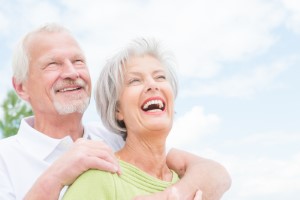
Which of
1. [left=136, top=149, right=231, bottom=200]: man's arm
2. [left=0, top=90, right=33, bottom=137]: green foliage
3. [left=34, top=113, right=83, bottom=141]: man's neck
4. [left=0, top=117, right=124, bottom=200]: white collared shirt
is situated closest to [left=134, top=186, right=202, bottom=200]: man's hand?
[left=136, top=149, right=231, bottom=200]: man's arm

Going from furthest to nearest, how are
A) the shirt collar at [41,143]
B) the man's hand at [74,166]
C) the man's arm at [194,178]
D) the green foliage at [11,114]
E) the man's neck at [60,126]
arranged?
the green foliage at [11,114] < the man's neck at [60,126] < the shirt collar at [41,143] < the man's arm at [194,178] < the man's hand at [74,166]

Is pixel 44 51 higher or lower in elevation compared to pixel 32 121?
higher

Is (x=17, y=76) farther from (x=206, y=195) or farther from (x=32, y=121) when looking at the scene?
(x=206, y=195)

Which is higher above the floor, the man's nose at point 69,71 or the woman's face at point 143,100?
the man's nose at point 69,71

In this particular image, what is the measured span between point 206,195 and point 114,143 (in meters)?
0.98

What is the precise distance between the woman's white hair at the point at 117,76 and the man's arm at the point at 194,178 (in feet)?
1.52

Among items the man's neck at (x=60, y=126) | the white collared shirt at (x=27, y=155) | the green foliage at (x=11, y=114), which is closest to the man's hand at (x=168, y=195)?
the white collared shirt at (x=27, y=155)

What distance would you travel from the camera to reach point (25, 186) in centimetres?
384

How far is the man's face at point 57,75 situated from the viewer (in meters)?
4.12

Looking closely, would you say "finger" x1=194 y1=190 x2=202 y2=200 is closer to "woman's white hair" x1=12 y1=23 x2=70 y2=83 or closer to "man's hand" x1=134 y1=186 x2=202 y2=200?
"man's hand" x1=134 y1=186 x2=202 y2=200

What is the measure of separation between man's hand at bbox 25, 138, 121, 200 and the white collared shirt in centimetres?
67

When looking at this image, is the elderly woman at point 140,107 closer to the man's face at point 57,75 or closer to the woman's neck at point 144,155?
the woman's neck at point 144,155

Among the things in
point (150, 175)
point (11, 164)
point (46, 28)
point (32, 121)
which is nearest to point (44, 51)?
point (46, 28)

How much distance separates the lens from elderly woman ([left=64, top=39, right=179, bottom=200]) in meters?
3.16
